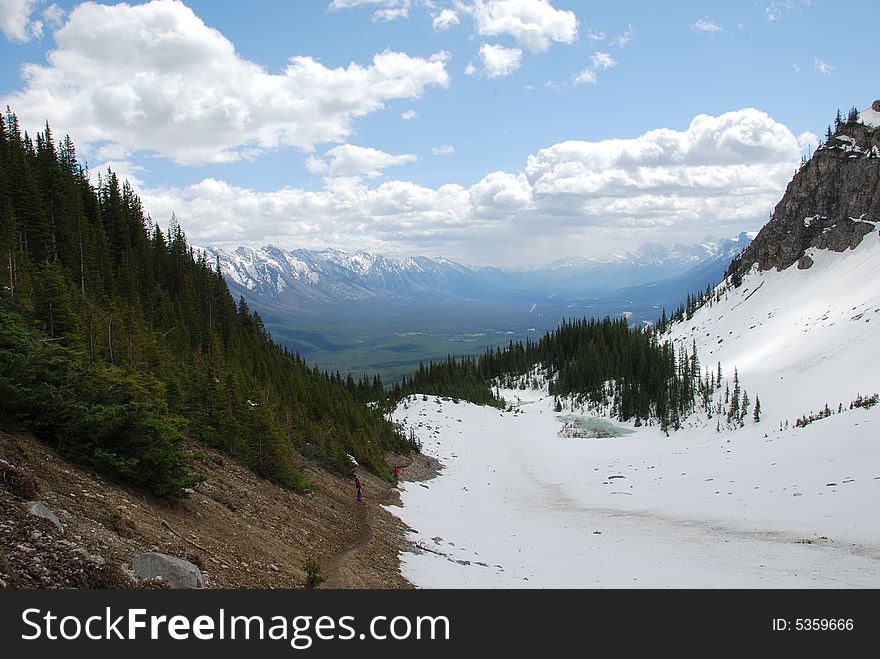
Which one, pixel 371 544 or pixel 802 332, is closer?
pixel 371 544

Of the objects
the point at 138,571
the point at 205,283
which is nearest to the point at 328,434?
the point at 138,571

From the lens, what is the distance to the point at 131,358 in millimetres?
26625

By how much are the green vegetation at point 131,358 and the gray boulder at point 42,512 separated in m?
3.21

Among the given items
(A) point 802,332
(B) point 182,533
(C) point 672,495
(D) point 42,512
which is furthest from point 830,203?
(D) point 42,512

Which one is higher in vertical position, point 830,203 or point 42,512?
point 830,203

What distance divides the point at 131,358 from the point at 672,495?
38.0 meters

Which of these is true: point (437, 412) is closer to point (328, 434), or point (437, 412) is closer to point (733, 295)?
point (328, 434)

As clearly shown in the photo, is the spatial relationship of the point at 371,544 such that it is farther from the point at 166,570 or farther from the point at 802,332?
the point at 802,332

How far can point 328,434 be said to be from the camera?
40.1 meters

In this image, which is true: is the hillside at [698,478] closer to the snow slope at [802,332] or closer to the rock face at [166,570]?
the snow slope at [802,332]

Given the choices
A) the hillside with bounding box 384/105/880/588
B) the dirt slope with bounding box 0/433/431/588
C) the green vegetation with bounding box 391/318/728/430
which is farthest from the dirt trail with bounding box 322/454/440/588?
the green vegetation with bounding box 391/318/728/430

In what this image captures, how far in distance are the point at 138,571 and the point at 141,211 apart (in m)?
79.0

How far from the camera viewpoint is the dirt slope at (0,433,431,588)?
8.94m

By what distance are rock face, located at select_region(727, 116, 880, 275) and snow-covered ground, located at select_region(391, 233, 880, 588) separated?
6547 cm
